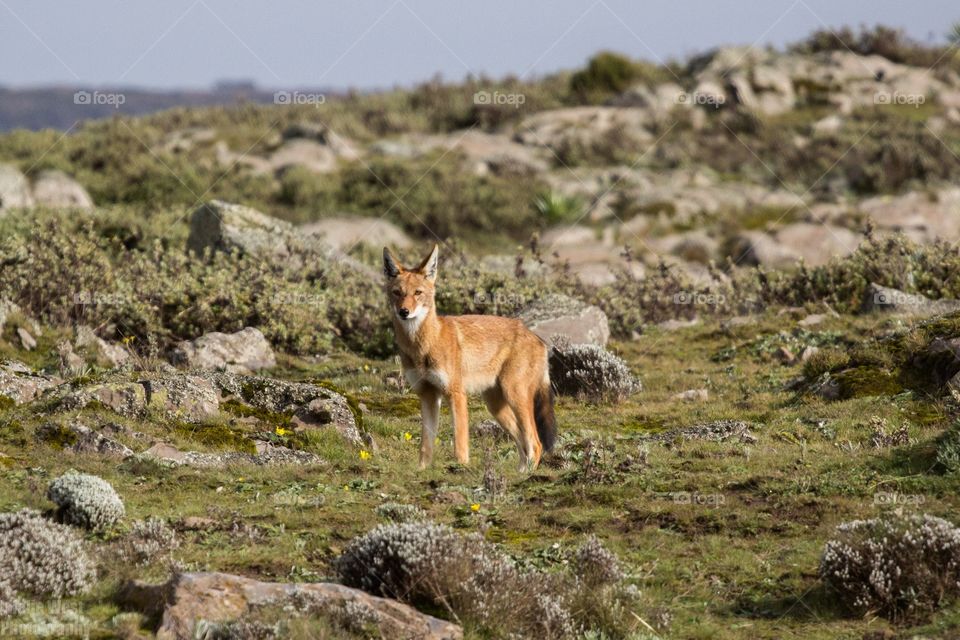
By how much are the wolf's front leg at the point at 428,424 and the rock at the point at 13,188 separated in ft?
88.1

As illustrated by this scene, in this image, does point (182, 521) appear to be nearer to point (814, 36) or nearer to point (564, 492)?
point (564, 492)

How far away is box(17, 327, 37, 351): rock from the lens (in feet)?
60.7

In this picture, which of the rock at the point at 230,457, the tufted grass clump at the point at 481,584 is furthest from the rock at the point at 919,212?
the tufted grass clump at the point at 481,584

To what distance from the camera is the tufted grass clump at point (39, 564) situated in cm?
810

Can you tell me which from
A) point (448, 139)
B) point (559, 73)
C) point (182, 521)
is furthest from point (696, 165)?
point (182, 521)

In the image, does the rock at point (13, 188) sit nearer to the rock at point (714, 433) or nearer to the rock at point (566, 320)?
the rock at point (566, 320)

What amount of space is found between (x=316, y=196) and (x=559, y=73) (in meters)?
30.6

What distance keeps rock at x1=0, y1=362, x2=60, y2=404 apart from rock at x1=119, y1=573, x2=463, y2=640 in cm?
689

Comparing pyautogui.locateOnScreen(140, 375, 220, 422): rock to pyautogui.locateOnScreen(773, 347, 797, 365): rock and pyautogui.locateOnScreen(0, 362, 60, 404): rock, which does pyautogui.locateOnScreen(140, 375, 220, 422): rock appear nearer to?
pyautogui.locateOnScreen(0, 362, 60, 404): rock

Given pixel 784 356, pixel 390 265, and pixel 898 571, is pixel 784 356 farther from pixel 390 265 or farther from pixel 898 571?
pixel 898 571

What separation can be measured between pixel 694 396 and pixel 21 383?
30.4 ft

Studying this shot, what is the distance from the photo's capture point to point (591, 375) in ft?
55.5

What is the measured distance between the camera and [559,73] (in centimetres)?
7162

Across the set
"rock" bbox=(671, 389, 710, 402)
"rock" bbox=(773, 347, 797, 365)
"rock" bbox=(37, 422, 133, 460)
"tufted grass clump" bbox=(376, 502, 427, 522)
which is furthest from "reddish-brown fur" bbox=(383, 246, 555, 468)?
"rock" bbox=(773, 347, 797, 365)
